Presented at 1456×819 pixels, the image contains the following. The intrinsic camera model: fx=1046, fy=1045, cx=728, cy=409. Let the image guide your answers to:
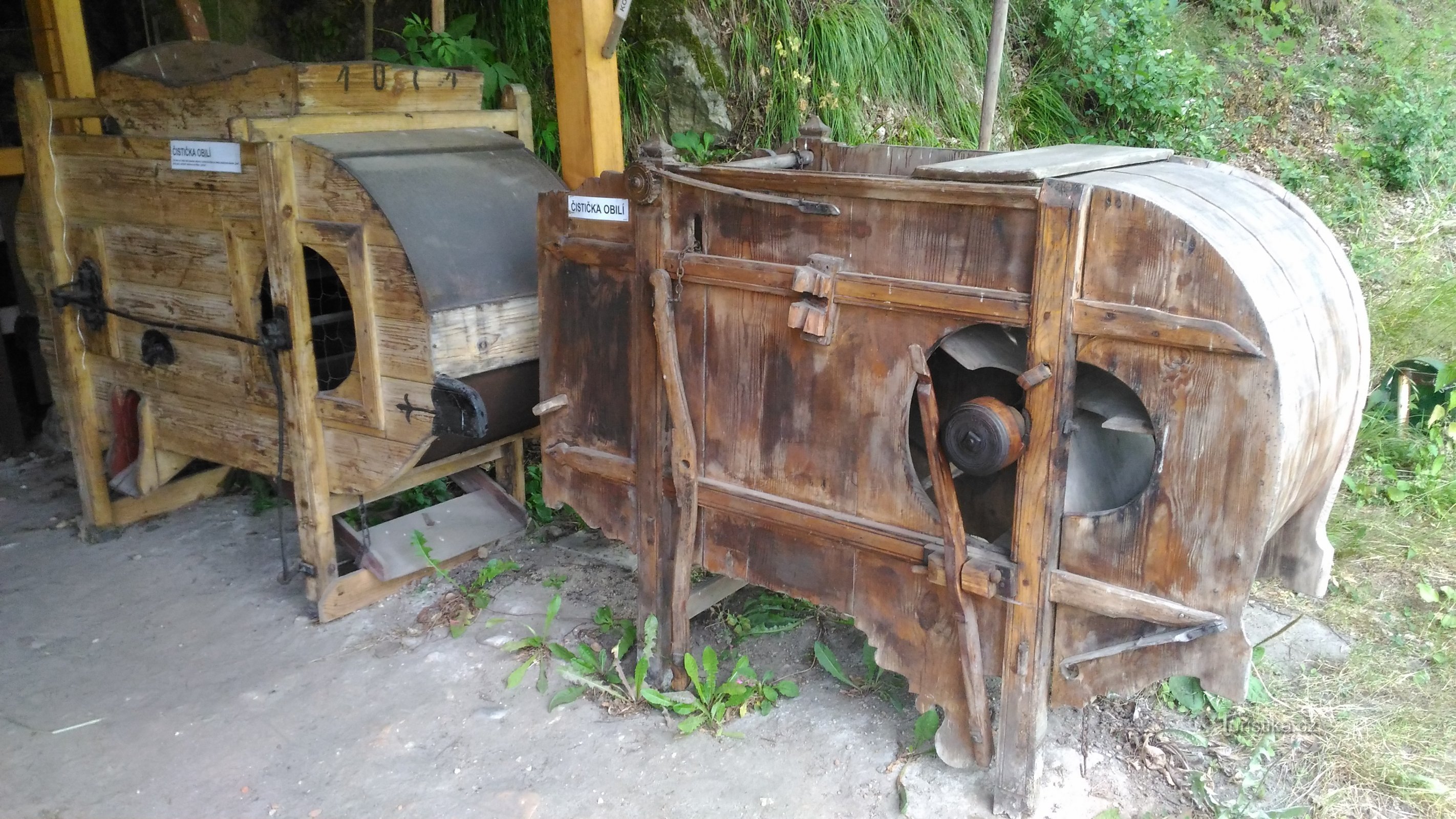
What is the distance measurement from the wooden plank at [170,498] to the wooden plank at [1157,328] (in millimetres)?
4175

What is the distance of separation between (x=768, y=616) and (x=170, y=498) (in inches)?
123

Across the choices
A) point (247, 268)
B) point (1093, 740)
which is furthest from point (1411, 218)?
point (247, 268)

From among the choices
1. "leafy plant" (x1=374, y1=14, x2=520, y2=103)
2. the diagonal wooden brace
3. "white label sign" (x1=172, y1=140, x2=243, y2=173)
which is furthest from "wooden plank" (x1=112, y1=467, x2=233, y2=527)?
the diagonal wooden brace

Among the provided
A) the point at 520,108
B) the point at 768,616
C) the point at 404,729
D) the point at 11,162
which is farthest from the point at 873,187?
the point at 11,162

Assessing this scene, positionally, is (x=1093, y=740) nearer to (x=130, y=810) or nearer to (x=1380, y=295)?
(x=130, y=810)

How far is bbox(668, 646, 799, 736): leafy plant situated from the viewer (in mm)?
3438

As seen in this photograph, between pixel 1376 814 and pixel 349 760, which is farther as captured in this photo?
pixel 349 760

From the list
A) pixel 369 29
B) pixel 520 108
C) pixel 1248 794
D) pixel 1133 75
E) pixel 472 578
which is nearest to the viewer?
pixel 1248 794

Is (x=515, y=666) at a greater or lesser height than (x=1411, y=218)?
lesser

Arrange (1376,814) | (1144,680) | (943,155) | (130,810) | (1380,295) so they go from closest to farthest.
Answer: (1144,680), (1376,814), (130,810), (943,155), (1380,295)

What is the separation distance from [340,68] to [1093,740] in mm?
3484

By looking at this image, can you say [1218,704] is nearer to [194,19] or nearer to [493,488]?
[493,488]

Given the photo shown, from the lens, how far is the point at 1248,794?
296 centimetres

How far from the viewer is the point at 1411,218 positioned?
6543mm
